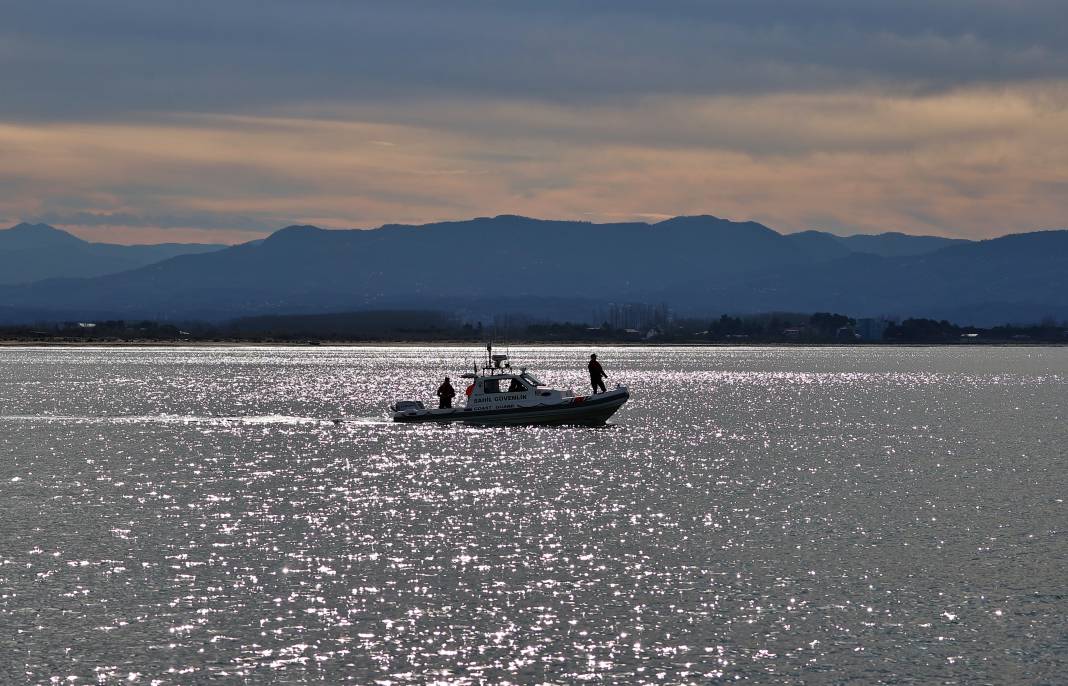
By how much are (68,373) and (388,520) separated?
525ft

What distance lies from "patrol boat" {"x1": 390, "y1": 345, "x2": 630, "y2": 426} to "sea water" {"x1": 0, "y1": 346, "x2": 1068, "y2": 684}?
1857mm

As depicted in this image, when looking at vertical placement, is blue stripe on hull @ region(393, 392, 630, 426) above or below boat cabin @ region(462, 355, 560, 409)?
below

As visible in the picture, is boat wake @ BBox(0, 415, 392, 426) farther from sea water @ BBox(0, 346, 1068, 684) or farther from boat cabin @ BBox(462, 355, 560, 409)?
boat cabin @ BBox(462, 355, 560, 409)

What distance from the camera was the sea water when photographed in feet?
91.2

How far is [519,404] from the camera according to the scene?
8188cm

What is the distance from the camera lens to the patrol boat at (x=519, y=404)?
81.9 meters

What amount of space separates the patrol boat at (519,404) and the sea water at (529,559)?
1.86 metres

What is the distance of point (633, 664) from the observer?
27.2 metres

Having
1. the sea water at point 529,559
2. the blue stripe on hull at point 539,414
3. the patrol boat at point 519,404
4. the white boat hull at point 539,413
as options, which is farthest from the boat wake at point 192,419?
the patrol boat at point 519,404

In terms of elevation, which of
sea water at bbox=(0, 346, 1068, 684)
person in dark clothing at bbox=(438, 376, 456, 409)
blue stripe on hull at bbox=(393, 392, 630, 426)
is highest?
person in dark clothing at bbox=(438, 376, 456, 409)

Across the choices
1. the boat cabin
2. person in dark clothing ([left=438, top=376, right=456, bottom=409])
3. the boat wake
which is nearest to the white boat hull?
the boat cabin

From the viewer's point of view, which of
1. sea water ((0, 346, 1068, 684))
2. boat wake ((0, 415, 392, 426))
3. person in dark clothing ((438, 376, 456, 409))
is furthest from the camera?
boat wake ((0, 415, 392, 426))

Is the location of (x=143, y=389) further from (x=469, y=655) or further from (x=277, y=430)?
(x=469, y=655)

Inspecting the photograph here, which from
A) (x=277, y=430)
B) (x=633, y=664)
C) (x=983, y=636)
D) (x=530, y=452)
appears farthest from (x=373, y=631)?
(x=277, y=430)
